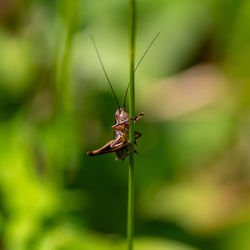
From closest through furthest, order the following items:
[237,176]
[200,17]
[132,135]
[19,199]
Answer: [132,135] < [19,199] < [237,176] < [200,17]

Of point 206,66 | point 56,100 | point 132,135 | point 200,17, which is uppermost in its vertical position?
point 200,17

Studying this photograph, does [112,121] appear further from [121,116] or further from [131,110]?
[131,110]

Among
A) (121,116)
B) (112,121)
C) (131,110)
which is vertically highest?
(112,121)

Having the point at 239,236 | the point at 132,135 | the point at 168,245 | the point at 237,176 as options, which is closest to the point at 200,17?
the point at 237,176

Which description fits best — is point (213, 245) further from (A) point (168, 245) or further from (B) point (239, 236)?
(A) point (168, 245)

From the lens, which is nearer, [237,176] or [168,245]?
[168,245]

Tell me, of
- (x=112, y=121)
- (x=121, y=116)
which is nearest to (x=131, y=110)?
(x=121, y=116)

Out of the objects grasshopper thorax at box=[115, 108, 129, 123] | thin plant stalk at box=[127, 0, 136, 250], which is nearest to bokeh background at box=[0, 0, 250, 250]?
grasshopper thorax at box=[115, 108, 129, 123]

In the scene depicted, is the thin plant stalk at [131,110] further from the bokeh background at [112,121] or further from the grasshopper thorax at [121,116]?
the bokeh background at [112,121]

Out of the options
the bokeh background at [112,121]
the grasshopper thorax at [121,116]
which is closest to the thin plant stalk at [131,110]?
the grasshopper thorax at [121,116]
